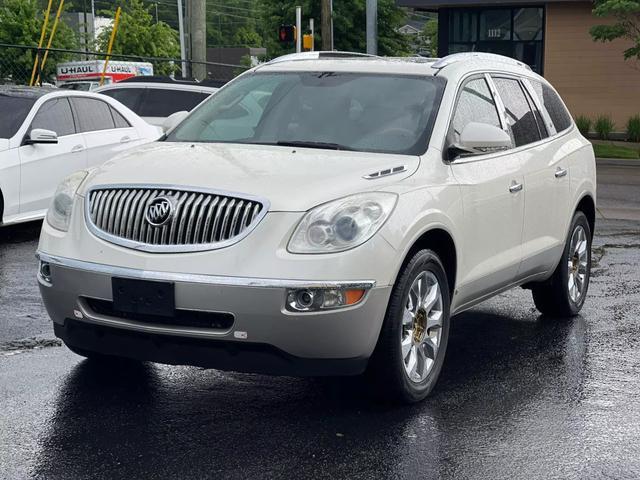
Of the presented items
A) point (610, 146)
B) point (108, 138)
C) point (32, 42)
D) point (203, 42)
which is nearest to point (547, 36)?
point (610, 146)

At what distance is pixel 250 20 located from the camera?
143250 mm

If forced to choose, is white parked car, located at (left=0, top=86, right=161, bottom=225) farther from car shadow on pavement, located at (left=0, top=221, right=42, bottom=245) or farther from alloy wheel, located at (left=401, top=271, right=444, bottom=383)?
alloy wheel, located at (left=401, top=271, right=444, bottom=383)

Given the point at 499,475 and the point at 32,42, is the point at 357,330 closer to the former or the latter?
the point at 499,475

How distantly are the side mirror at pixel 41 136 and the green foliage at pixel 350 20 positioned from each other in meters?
39.3

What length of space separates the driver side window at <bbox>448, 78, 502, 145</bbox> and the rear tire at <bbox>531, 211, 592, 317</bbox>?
1.37 meters

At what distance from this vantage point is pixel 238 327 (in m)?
5.29

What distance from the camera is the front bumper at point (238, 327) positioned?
5254mm

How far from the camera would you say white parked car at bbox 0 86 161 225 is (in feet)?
38.4

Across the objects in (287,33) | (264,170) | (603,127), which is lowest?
(603,127)

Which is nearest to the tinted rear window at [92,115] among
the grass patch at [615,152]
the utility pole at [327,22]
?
the grass patch at [615,152]

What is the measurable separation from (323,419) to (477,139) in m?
1.78

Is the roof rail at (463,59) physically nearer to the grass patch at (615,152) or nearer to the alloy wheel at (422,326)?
the alloy wheel at (422,326)

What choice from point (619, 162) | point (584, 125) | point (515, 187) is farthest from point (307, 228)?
point (584, 125)

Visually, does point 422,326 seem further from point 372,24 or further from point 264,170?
point 372,24
